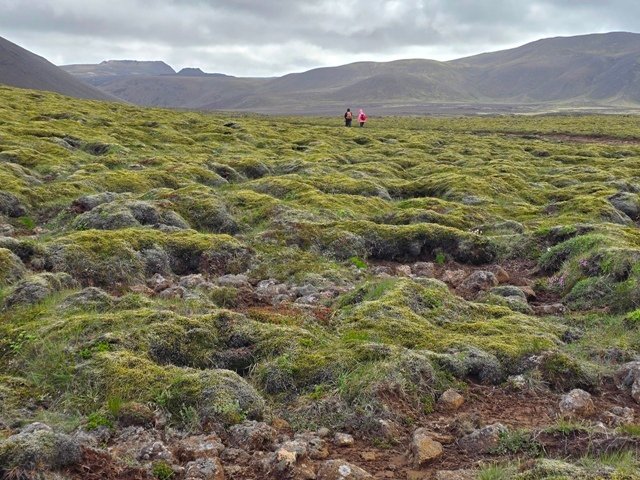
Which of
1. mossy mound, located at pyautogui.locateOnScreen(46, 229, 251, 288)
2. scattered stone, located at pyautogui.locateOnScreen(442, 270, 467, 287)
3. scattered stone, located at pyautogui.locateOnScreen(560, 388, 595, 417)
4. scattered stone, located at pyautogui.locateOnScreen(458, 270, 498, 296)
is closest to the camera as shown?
scattered stone, located at pyautogui.locateOnScreen(560, 388, 595, 417)

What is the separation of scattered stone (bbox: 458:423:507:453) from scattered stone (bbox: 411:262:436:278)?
28.3ft

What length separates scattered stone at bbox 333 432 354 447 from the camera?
8438 millimetres

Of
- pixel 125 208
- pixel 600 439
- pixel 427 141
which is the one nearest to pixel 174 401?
pixel 600 439

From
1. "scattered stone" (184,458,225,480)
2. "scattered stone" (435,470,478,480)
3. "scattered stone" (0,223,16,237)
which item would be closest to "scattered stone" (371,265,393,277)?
"scattered stone" (435,470,478,480)

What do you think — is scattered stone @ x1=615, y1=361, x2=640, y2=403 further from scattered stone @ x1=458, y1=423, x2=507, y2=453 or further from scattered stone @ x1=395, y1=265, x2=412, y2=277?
scattered stone @ x1=395, y1=265, x2=412, y2=277

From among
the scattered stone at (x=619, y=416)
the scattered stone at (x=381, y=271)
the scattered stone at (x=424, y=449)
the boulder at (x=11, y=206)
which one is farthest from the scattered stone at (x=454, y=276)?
the boulder at (x=11, y=206)

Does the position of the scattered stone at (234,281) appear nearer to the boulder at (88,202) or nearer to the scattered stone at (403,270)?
the scattered stone at (403,270)

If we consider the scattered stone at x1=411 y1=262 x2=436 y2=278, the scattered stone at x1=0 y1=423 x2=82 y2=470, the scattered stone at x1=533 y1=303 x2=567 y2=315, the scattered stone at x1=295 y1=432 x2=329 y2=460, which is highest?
the scattered stone at x1=0 y1=423 x2=82 y2=470

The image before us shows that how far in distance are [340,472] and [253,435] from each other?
1.46 m

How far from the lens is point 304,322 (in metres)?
12.3

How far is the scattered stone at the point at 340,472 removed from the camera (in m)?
7.50

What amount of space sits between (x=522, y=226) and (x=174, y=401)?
1653 cm

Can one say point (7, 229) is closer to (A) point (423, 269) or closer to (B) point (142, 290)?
(B) point (142, 290)

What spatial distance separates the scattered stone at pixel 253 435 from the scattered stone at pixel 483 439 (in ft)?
9.27
